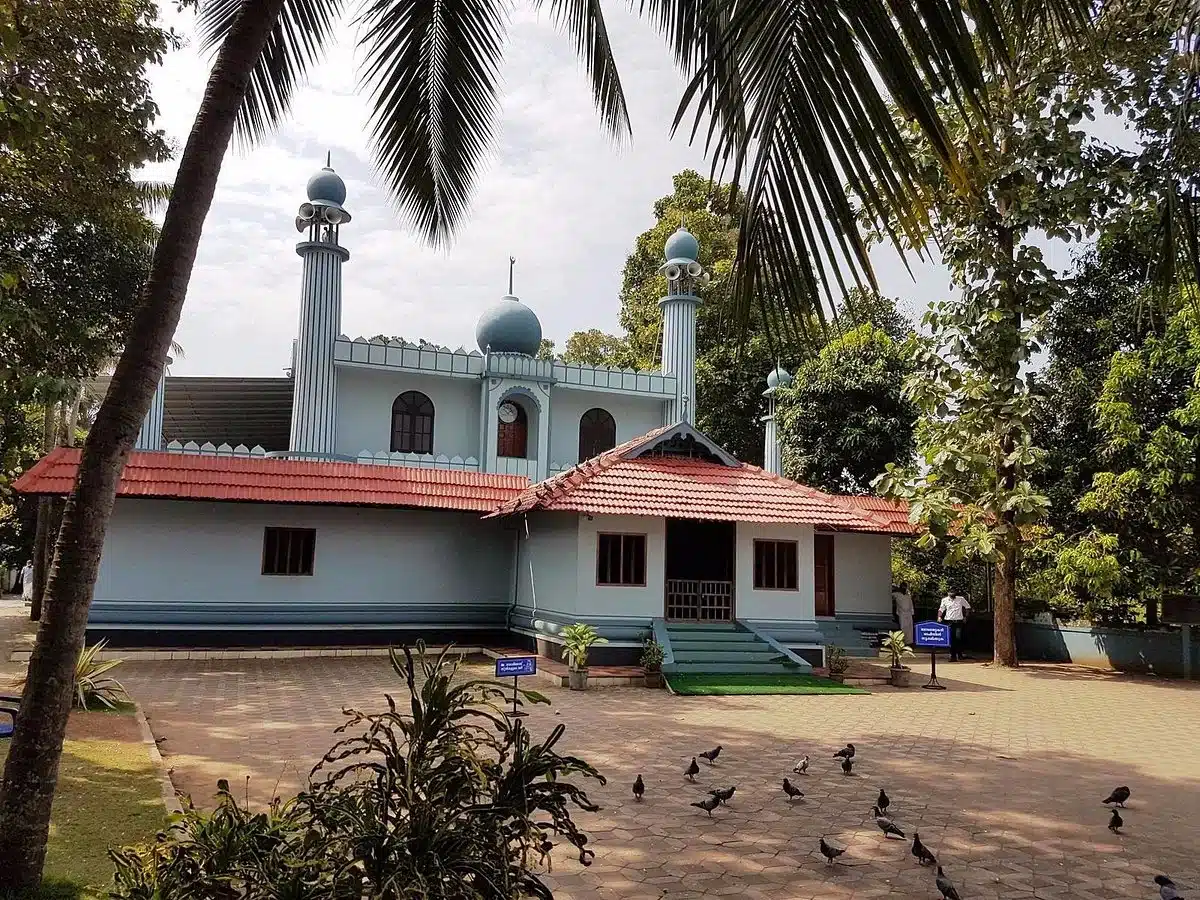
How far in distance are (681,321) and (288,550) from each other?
1359 centimetres

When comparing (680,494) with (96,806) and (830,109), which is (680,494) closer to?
(96,806)

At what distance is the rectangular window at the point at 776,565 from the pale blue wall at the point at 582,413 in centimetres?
879

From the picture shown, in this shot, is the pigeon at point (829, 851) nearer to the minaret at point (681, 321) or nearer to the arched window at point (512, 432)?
the arched window at point (512, 432)

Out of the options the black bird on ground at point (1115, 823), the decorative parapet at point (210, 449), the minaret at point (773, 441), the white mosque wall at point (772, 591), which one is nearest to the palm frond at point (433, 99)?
the black bird on ground at point (1115, 823)

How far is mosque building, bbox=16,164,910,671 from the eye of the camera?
14477mm

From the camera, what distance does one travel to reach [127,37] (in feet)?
36.0

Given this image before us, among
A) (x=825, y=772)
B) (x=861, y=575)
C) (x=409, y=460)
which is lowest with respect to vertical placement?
(x=825, y=772)

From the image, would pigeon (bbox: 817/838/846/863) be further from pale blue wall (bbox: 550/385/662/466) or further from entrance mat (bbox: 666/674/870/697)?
pale blue wall (bbox: 550/385/662/466)

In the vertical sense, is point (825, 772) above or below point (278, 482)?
below

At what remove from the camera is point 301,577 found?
51.5 ft

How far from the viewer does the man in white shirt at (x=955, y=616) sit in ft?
61.1

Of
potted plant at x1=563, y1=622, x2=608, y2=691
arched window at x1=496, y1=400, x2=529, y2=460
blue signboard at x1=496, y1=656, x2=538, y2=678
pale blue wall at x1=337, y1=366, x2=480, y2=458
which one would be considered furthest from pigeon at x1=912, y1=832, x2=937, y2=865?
arched window at x1=496, y1=400, x2=529, y2=460

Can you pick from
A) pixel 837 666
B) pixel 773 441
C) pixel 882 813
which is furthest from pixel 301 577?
pixel 773 441

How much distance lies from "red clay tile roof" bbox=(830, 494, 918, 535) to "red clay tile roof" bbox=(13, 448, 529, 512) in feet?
27.4
